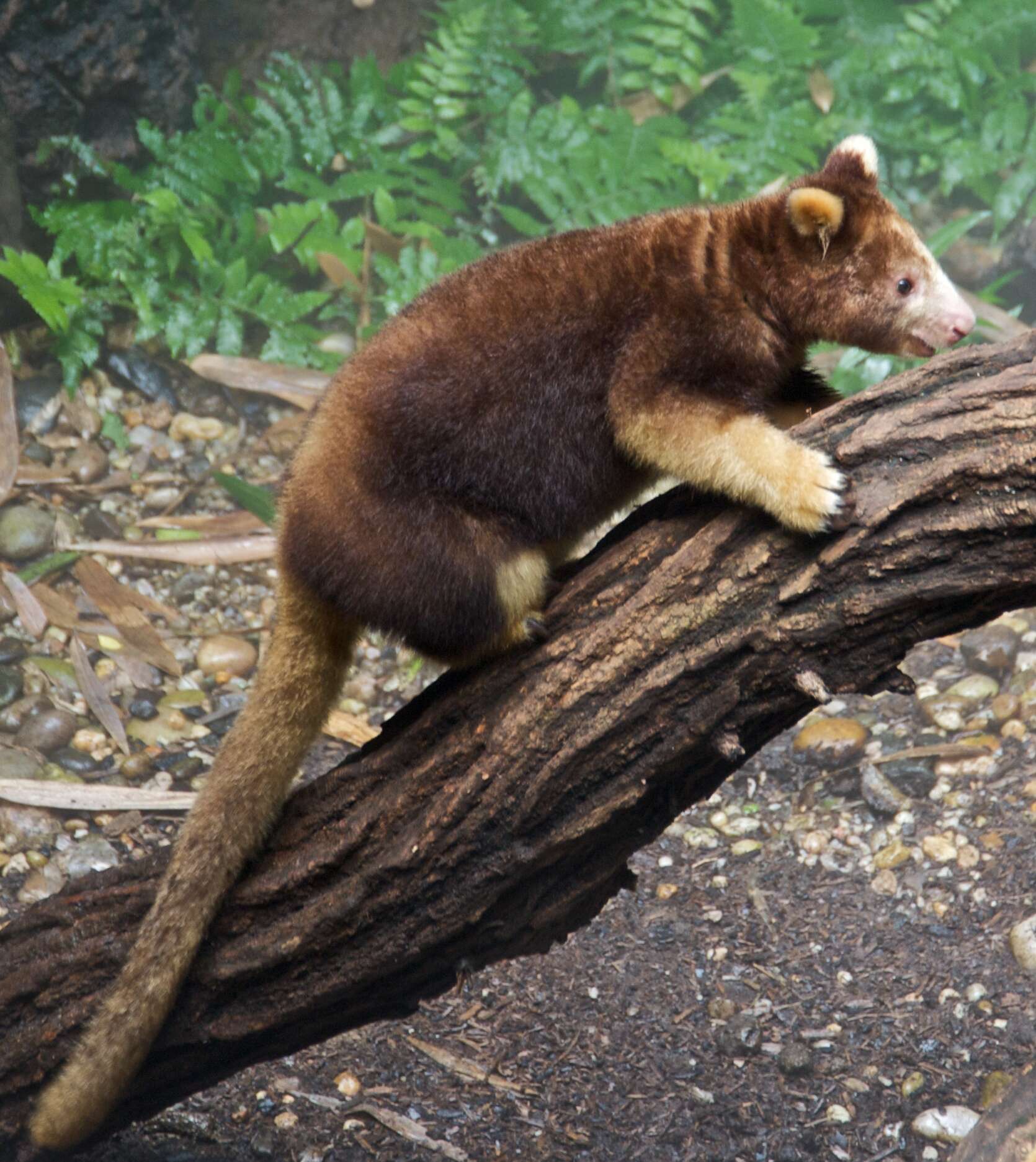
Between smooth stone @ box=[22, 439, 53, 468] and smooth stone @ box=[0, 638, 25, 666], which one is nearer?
smooth stone @ box=[0, 638, 25, 666]

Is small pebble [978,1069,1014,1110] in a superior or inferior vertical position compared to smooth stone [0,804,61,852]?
superior

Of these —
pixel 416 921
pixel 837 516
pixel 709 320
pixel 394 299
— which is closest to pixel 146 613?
pixel 394 299

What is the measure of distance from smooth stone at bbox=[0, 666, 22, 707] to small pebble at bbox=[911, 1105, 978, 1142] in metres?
3.69

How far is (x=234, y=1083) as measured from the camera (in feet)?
11.9

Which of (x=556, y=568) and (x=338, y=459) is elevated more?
(x=338, y=459)

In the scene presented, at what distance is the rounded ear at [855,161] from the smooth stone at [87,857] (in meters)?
3.36

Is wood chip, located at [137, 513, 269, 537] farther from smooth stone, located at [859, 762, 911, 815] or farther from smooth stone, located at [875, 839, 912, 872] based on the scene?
smooth stone, located at [875, 839, 912, 872]

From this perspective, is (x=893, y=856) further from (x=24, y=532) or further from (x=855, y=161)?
(x=24, y=532)

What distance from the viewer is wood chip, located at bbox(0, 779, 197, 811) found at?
14.6ft

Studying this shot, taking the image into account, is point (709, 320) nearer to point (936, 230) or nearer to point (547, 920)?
point (547, 920)

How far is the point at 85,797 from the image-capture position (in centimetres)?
448

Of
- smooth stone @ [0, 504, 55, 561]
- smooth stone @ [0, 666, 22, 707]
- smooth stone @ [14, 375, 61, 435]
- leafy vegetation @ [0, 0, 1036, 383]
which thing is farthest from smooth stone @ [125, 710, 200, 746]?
leafy vegetation @ [0, 0, 1036, 383]

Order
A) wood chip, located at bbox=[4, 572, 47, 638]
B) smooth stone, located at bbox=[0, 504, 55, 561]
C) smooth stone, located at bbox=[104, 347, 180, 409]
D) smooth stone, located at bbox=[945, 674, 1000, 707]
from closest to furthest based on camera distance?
smooth stone, located at bbox=[945, 674, 1000, 707] < wood chip, located at bbox=[4, 572, 47, 638] < smooth stone, located at bbox=[0, 504, 55, 561] < smooth stone, located at bbox=[104, 347, 180, 409]

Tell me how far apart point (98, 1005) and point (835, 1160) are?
2.05 m
